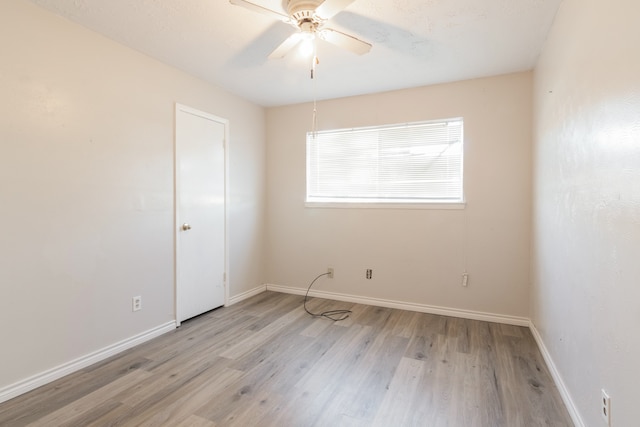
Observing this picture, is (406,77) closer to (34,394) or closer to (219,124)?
(219,124)

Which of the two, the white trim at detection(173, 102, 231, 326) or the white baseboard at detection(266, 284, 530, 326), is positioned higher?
the white trim at detection(173, 102, 231, 326)

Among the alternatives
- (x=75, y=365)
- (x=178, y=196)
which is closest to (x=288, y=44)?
(x=178, y=196)

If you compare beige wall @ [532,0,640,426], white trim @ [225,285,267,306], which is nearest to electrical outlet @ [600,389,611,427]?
beige wall @ [532,0,640,426]

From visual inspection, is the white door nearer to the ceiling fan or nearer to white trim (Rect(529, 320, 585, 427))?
the ceiling fan

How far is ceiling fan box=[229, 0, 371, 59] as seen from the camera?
67.8 inches

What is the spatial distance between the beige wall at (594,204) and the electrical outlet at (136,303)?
310 cm

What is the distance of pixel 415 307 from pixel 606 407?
2.23 m

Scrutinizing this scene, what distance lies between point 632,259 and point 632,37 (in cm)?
81

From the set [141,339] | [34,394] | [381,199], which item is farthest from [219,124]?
[34,394]

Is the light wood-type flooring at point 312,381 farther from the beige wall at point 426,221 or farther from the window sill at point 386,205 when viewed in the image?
the window sill at point 386,205

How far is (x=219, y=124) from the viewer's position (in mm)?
3555

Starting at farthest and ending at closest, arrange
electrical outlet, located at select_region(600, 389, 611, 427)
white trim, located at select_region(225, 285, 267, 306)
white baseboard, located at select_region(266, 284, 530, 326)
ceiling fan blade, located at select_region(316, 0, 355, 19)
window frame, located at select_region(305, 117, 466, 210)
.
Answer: white trim, located at select_region(225, 285, 267, 306) → window frame, located at select_region(305, 117, 466, 210) → white baseboard, located at select_region(266, 284, 530, 326) → ceiling fan blade, located at select_region(316, 0, 355, 19) → electrical outlet, located at select_region(600, 389, 611, 427)

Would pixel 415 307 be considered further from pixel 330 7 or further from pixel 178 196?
pixel 330 7

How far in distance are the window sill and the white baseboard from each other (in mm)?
1082
